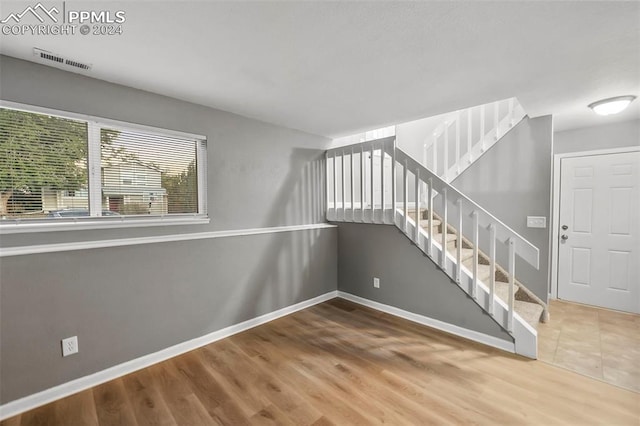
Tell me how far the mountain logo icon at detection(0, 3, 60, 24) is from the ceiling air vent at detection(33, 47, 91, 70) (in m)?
0.27

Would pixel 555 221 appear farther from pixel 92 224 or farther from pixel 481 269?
pixel 92 224

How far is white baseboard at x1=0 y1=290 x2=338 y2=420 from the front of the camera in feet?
5.91

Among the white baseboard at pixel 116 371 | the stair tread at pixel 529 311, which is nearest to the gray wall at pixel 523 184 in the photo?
the stair tread at pixel 529 311

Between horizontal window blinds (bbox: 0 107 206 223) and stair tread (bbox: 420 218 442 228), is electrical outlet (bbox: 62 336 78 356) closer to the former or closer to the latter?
horizontal window blinds (bbox: 0 107 206 223)

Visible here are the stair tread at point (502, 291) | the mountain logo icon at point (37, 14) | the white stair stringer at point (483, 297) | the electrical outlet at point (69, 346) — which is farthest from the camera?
the stair tread at point (502, 291)

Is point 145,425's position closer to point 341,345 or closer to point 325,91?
point 341,345

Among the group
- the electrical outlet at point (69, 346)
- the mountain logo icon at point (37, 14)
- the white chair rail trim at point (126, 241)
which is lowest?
the electrical outlet at point (69, 346)

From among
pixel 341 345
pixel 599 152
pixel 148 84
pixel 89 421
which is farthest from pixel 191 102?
pixel 599 152

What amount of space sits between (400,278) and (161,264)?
258cm

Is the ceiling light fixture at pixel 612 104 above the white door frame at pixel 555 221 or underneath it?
above

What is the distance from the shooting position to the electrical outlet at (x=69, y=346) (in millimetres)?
1952

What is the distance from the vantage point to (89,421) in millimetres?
1744

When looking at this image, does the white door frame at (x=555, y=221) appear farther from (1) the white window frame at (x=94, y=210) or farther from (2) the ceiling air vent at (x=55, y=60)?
(2) the ceiling air vent at (x=55, y=60)

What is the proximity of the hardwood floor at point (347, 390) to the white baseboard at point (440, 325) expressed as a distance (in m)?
0.10
